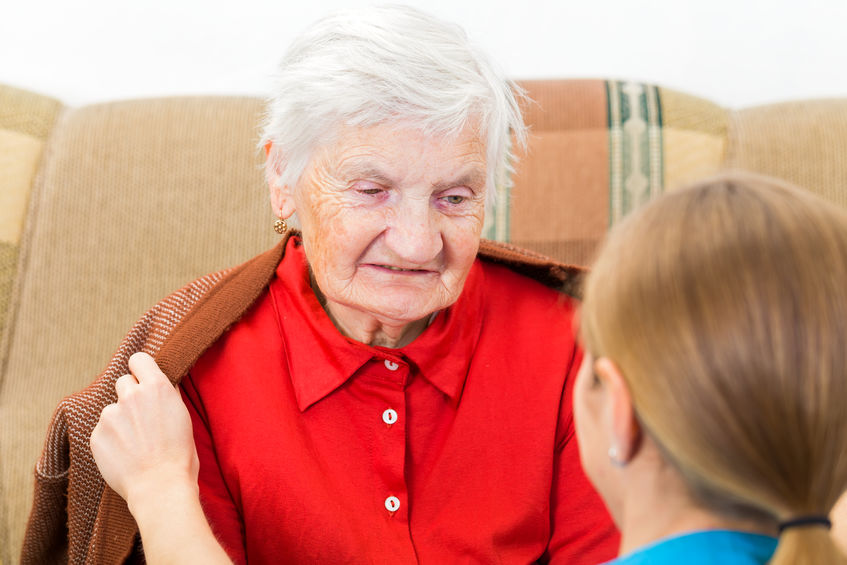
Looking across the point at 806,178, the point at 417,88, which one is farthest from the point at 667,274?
the point at 806,178

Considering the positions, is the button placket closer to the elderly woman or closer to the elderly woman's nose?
the elderly woman

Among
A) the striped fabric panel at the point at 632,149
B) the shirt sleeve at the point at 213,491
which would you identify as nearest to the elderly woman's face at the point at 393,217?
the shirt sleeve at the point at 213,491

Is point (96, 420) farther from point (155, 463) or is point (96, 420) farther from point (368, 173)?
point (368, 173)

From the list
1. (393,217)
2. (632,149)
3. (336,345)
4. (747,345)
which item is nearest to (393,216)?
(393,217)

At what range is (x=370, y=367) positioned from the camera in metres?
1.48

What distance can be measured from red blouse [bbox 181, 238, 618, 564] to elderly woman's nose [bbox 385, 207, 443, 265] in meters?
0.18

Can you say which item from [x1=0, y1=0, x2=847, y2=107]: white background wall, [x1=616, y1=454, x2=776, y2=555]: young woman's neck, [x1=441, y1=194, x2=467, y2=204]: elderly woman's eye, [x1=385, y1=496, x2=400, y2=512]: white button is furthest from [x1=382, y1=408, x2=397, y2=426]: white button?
[x1=0, y1=0, x2=847, y2=107]: white background wall

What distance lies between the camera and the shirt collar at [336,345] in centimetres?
146

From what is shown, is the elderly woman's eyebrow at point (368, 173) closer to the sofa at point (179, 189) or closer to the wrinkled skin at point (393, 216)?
the wrinkled skin at point (393, 216)

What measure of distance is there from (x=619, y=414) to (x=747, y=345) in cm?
15

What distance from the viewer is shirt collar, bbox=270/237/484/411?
4.80 ft

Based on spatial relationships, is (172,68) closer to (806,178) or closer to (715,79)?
(715,79)

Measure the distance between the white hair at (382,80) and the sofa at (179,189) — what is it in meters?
0.60

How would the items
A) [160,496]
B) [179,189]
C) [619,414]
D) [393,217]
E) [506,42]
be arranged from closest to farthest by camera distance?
[619,414] → [160,496] → [393,217] → [179,189] → [506,42]
